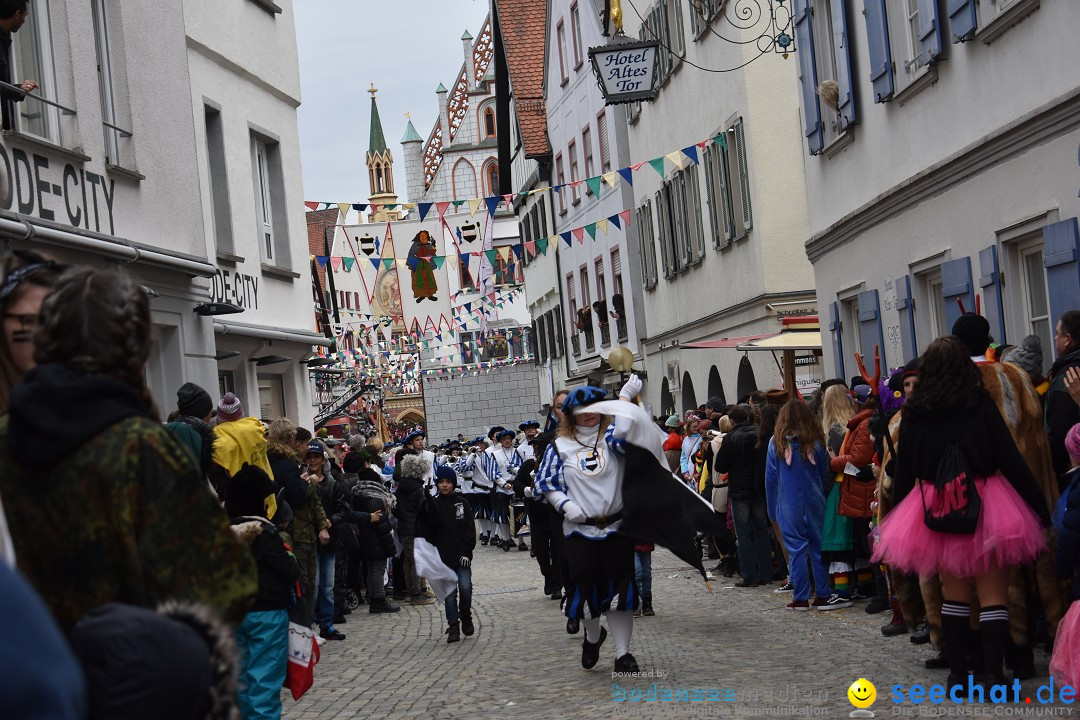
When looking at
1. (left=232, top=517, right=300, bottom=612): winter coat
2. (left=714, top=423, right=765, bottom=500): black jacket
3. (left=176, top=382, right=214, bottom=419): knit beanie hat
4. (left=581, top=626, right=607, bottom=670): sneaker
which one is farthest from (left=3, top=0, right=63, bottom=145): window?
(left=714, top=423, right=765, bottom=500): black jacket

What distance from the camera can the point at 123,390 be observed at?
2.93 m

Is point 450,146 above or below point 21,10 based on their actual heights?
above

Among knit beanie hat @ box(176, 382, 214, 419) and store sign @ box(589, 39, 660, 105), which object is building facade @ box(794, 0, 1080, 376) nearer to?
store sign @ box(589, 39, 660, 105)

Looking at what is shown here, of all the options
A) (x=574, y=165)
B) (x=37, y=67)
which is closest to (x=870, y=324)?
(x=37, y=67)

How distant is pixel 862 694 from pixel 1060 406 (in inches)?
75.1

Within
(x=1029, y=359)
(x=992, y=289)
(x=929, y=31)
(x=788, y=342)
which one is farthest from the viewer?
(x=788, y=342)

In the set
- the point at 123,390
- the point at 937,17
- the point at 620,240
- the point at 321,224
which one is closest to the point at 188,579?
the point at 123,390

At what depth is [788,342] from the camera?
65.7 feet

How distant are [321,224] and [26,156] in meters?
75.9

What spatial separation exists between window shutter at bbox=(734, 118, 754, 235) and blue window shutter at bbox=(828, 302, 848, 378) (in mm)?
5468

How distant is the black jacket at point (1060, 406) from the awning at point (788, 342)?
398 inches

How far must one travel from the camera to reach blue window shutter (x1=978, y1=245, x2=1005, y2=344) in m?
12.5

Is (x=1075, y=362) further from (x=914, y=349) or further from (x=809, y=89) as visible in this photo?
(x=809, y=89)

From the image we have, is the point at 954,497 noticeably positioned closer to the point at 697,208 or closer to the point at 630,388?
the point at 630,388
